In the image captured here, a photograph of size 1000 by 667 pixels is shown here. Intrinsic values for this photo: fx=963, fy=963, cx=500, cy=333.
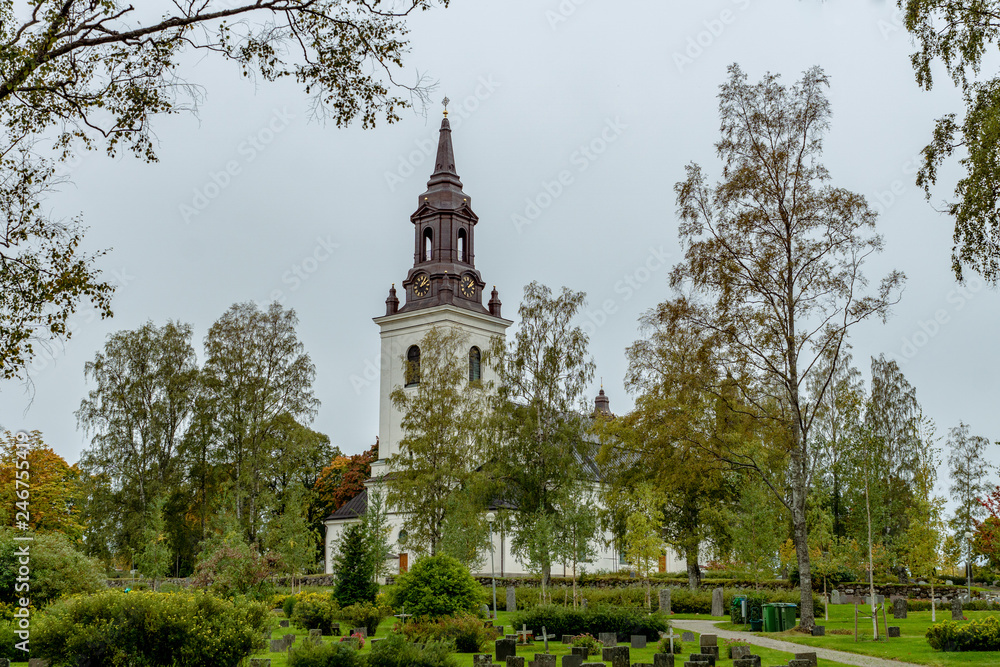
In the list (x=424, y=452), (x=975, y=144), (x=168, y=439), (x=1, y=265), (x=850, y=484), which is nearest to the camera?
(x=1, y=265)

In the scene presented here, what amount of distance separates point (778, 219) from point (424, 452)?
20.0m

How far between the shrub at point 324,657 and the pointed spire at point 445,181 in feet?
135

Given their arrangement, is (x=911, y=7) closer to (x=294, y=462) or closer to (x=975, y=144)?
(x=975, y=144)

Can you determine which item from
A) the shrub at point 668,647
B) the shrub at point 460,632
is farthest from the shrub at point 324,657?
the shrub at point 668,647

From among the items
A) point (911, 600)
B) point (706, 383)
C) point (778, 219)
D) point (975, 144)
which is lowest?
point (911, 600)

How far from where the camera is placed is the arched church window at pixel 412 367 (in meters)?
45.1

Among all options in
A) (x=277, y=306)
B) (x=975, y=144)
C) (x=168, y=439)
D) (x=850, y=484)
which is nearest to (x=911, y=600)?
(x=850, y=484)

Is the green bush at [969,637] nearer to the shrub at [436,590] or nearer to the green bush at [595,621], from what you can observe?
the green bush at [595,621]

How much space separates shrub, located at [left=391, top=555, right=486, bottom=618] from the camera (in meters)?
23.8

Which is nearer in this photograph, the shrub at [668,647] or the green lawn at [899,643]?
the green lawn at [899,643]

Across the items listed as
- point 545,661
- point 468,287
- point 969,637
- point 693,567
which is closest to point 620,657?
point 545,661

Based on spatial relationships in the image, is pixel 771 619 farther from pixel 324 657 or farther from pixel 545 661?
pixel 324 657

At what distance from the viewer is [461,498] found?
36.7 metres

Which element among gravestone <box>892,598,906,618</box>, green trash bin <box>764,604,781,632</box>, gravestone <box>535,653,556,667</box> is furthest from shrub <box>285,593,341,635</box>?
gravestone <box>892,598,906,618</box>
